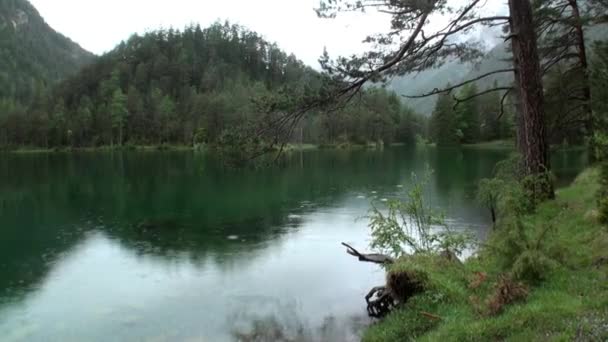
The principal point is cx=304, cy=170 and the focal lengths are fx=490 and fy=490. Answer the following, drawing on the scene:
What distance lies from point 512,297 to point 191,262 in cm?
1235

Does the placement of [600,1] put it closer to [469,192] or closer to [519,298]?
[469,192]

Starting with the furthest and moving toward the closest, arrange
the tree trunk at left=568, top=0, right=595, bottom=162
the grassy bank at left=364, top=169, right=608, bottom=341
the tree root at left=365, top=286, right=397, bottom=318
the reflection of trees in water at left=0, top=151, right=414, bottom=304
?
1. the tree trunk at left=568, top=0, right=595, bottom=162
2. the reflection of trees in water at left=0, top=151, right=414, bottom=304
3. the tree root at left=365, top=286, right=397, bottom=318
4. the grassy bank at left=364, top=169, right=608, bottom=341

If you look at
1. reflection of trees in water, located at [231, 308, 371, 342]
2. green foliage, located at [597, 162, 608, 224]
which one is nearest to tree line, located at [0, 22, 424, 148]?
reflection of trees in water, located at [231, 308, 371, 342]

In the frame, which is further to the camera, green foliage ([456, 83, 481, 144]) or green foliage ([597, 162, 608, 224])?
green foliage ([456, 83, 481, 144])

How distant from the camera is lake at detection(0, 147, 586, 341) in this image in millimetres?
11445

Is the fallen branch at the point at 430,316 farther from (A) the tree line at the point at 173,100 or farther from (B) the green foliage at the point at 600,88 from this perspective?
(A) the tree line at the point at 173,100

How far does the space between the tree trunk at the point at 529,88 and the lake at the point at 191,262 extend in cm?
511

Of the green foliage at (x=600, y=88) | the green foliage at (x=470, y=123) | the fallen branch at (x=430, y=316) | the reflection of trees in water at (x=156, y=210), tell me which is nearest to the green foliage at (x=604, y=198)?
the green foliage at (x=600, y=88)

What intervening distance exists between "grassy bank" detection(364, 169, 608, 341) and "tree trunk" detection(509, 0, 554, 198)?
2.67 metres

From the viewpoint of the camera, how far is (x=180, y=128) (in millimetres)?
116438

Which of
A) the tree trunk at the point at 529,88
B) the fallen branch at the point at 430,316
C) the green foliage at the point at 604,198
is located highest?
the tree trunk at the point at 529,88

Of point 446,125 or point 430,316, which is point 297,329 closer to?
point 430,316

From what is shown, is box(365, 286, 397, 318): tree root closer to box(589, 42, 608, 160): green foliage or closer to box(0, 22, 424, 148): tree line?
box(589, 42, 608, 160): green foliage

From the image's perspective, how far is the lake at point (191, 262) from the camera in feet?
37.6
